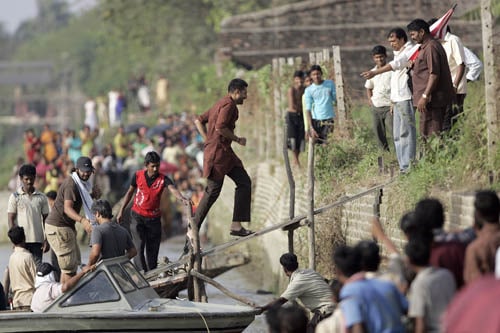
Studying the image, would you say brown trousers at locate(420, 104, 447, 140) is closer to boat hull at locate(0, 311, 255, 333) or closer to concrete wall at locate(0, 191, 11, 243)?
boat hull at locate(0, 311, 255, 333)

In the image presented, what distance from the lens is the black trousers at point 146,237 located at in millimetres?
15820

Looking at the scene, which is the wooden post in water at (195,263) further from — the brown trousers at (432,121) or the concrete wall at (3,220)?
the concrete wall at (3,220)

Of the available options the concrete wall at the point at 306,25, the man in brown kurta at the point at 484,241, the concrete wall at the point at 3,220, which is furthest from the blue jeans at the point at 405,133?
the concrete wall at the point at 3,220

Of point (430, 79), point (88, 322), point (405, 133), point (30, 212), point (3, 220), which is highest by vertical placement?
point (430, 79)

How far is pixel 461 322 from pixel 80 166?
7935 millimetres

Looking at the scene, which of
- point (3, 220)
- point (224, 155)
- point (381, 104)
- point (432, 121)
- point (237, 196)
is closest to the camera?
point (432, 121)

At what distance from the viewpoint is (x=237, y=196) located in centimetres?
1571

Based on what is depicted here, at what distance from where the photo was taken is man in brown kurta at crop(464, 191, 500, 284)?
9.33 metres

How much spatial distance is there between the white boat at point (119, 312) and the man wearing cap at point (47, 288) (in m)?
0.07

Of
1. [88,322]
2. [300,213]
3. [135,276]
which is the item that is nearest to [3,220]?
[300,213]

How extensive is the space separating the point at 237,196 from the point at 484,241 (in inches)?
255

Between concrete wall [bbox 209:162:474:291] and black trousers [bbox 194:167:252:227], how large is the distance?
130 centimetres

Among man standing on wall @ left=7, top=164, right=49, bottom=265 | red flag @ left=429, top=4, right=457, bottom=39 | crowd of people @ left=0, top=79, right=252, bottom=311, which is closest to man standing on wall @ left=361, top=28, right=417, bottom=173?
red flag @ left=429, top=4, right=457, bottom=39

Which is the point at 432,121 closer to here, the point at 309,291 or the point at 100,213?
the point at 309,291
